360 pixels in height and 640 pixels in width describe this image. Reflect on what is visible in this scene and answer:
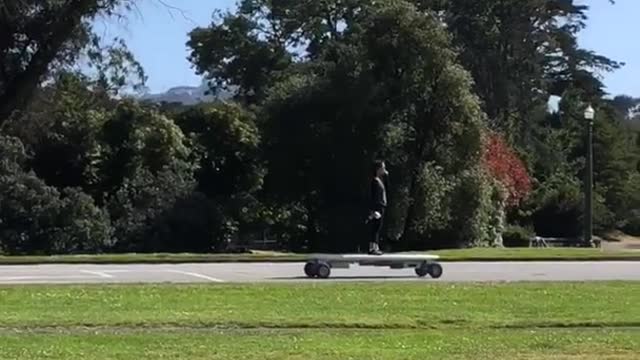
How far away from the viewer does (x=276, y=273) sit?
25.9 meters

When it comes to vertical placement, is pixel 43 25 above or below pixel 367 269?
above

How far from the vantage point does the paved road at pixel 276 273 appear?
2391 cm

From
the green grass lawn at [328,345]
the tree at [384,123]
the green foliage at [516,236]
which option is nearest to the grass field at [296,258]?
the tree at [384,123]

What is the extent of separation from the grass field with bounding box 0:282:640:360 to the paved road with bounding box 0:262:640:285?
7.35 feet

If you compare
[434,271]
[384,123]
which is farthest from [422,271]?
[384,123]

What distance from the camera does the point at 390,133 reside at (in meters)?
45.1

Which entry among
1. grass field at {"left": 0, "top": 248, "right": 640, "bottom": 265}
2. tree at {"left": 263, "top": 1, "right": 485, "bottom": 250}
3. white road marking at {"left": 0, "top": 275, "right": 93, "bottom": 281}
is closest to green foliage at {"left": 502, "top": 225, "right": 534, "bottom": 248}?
tree at {"left": 263, "top": 1, "right": 485, "bottom": 250}

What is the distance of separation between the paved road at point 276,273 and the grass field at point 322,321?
88.2 inches

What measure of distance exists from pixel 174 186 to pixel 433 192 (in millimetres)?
8902

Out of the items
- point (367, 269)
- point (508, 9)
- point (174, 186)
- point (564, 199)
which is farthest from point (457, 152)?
point (508, 9)

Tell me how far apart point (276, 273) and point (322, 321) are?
9.91 meters

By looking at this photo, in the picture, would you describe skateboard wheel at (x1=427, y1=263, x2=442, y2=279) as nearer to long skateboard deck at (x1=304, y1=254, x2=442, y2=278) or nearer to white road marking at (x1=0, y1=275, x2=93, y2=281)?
long skateboard deck at (x1=304, y1=254, x2=442, y2=278)

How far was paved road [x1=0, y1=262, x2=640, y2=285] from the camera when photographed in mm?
23906

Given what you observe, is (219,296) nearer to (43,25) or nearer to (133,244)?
(43,25)
